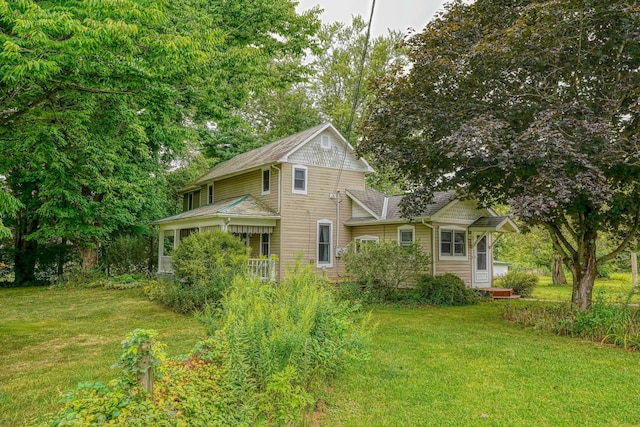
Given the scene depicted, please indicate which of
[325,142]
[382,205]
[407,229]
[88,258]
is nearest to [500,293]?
[407,229]

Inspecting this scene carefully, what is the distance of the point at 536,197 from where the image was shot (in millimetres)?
7562

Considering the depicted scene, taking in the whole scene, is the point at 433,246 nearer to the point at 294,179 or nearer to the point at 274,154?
the point at 294,179

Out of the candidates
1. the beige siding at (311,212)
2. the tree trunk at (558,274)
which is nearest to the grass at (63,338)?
the beige siding at (311,212)

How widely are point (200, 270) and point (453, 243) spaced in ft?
30.9

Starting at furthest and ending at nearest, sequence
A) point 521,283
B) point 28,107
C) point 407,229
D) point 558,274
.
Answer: point 558,274 < point 521,283 < point 407,229 < point 28,107

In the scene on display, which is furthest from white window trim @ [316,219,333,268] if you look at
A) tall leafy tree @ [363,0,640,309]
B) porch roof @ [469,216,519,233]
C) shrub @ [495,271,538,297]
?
shrub @ [495,271,538,297]

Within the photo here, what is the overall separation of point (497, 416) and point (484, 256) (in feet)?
42.4

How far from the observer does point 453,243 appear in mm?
15562

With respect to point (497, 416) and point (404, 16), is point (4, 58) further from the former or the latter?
point (497, 416)

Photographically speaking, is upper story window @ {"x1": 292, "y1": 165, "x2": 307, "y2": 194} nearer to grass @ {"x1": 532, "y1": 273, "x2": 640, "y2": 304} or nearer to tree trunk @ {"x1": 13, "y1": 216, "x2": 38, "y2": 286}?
grass @ {"x1": 532, "y1": 273, "x2": 640, "y2": 304}

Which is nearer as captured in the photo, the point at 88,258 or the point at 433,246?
the point at 433,246

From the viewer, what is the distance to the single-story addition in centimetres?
1527

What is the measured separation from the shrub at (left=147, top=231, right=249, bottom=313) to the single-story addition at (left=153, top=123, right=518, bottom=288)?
2677mm

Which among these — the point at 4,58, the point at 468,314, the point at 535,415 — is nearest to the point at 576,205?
the point at 468,314
